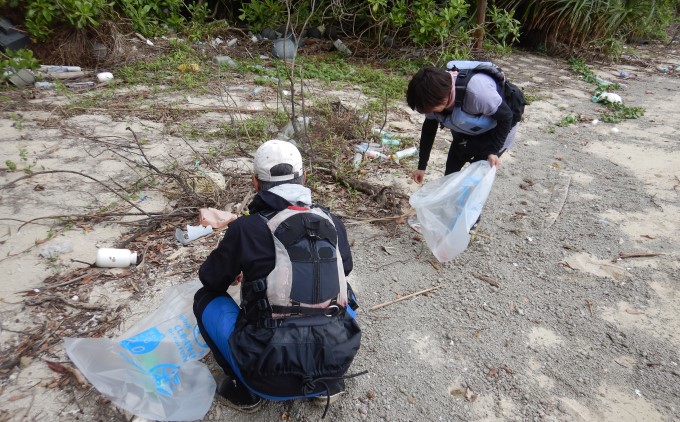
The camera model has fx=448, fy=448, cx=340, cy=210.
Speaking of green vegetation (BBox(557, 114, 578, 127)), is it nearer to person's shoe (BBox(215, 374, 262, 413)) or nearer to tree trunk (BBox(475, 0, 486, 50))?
tree trunk (BBox(475, 0, 486, 50))

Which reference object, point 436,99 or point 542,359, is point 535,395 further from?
point 436,99

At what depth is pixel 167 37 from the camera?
6848 mm

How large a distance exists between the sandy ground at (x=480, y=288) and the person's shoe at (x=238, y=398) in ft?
0.13

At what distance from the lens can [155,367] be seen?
1.80 metres

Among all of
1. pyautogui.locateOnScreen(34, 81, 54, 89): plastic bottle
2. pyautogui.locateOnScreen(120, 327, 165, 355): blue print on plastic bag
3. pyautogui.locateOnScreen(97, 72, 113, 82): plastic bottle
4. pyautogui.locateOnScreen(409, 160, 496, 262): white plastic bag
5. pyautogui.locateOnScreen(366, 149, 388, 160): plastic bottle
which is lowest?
pyautogui.locateOnScreen(34, 81, 54, 89): plastic bottle

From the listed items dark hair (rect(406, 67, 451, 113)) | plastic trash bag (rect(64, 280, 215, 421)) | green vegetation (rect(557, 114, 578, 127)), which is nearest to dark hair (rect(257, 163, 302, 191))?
plastic trash bag (rect(64, 280, 215, 421))

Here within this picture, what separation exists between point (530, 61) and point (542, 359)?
6854mm

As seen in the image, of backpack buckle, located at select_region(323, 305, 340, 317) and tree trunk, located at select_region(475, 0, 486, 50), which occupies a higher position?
tree trunk, located at select_region(475, 0, 486, 50)

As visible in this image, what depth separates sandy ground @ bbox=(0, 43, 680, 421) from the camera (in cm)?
196

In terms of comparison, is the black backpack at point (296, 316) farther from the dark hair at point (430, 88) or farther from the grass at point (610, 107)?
the grass at point (610, 107)

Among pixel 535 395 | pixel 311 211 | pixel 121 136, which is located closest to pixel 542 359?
pixel 535 395

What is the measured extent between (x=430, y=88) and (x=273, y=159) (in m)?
1.14

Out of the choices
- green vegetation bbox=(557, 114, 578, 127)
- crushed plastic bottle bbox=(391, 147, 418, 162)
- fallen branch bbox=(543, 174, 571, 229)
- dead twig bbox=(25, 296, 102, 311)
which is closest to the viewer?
dead twig bbox=(25, 296, 102, 311)

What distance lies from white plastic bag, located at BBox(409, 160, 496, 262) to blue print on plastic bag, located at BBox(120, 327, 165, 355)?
1.65 metres
